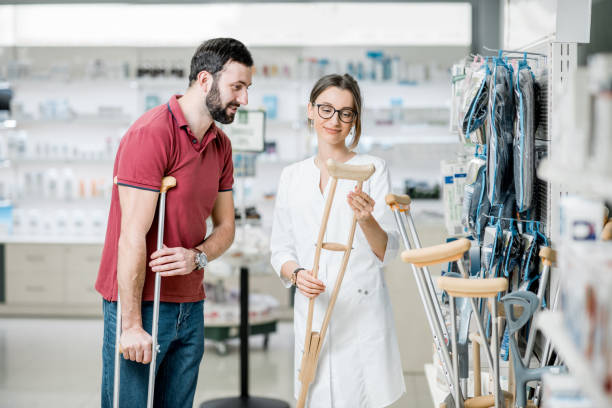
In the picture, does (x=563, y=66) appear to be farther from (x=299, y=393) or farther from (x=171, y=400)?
(x=171, y=400)

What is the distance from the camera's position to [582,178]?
1.13m

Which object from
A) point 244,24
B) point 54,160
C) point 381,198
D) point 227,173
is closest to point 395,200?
point 381,198

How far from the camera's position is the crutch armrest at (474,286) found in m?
1.82

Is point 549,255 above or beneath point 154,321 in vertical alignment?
above

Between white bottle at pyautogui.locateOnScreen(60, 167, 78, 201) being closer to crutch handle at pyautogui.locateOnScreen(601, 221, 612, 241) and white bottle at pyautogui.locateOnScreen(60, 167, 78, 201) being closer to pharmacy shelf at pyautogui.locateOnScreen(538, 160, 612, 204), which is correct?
crutch handle at pyautogui.locateOnScreen(601, 221, 612, 241)

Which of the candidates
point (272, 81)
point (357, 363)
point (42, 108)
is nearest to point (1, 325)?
point (42, 108)

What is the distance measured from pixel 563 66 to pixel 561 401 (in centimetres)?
151

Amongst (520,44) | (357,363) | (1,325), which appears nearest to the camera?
(357,363)

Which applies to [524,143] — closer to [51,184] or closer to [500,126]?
[500,126]

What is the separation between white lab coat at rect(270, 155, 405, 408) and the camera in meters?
2.28

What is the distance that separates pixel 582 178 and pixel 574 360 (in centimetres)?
32

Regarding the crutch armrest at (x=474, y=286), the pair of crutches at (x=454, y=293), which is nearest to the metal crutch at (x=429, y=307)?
the pair of crutches at (x=454, y=293)

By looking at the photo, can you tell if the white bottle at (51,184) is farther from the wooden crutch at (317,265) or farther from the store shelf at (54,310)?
the wooden crutch at (317,265)

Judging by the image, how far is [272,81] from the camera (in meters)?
6.61
